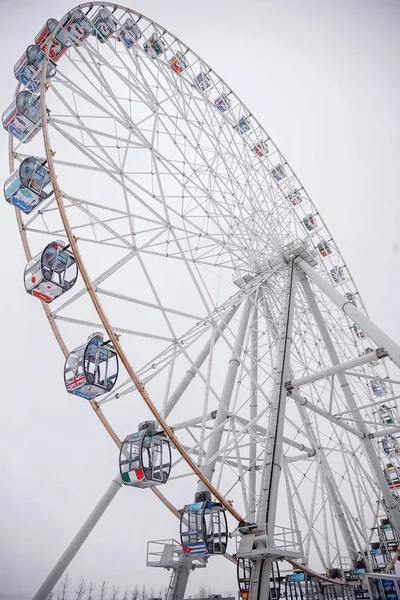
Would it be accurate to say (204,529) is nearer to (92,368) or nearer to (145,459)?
(145,459)

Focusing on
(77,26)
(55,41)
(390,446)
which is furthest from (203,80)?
(390,446)

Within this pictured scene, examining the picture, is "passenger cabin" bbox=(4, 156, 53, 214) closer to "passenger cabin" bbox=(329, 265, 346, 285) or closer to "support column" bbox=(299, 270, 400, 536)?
"support column" bbox=(299, 270, 400, 536)

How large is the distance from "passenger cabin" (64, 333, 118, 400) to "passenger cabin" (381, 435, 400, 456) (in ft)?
58.5

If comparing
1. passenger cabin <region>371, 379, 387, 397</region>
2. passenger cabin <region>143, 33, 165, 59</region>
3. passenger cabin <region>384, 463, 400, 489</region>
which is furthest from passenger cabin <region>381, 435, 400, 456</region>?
passenger cabin <region>143, 33, 165, 59</region>

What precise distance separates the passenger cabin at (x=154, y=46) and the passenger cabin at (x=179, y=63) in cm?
59

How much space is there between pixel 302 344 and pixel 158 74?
12379mm

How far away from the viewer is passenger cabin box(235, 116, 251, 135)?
64.2 ft

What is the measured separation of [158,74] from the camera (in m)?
16.6

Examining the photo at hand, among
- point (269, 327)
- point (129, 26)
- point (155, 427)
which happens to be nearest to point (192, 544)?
point (155, 427)

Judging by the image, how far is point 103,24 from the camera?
1491 centimetres

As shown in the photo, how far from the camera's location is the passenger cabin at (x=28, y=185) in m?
11.3

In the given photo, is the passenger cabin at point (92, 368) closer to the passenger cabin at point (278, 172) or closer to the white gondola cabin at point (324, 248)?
the passenger cabin at point (278, 172)

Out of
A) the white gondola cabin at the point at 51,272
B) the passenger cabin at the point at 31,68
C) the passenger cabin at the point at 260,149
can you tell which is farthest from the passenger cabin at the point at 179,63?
the white gondola cabin at the point at 51,272

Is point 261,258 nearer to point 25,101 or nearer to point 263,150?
point 263,150
